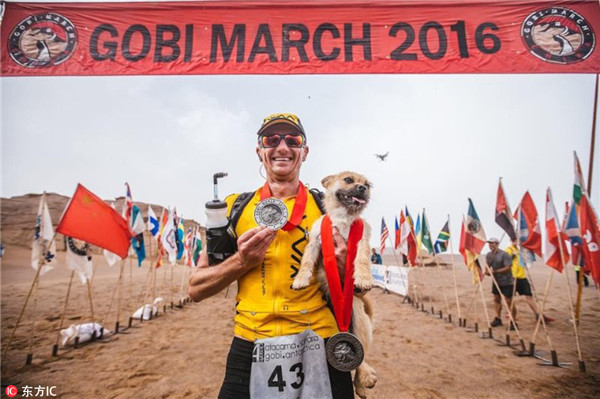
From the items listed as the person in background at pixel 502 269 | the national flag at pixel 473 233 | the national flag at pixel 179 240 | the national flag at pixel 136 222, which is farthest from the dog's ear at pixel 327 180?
the national flag at pixel 179 240

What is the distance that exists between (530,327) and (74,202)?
47.0ft

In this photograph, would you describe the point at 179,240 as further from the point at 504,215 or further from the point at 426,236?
the point at 504,215

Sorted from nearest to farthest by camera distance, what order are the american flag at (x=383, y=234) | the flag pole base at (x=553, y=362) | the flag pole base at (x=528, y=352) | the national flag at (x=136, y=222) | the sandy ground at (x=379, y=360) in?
the sandy ground at (x=379, y=360) → the flag pole base at (x=553, y=362) → the flag pole base at (x=528, y=352) → the national flag at (x=136, y=222) → the american flag at (x=383, y=234)

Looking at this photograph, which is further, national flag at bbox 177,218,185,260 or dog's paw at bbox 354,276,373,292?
national flag at bbox 177,218,185,260

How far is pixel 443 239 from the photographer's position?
1363cm

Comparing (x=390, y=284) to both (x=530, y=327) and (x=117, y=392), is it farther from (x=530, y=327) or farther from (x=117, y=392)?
(x=117, y=392)

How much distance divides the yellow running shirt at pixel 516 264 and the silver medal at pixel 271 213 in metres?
9.77

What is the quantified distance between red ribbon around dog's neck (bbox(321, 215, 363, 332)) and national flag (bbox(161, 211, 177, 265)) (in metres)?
13.7

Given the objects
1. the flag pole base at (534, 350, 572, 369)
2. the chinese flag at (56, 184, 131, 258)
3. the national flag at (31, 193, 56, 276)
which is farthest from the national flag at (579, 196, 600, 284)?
the national flag at (31, 193, 56, 276)

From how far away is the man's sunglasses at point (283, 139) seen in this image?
Result: 243cm

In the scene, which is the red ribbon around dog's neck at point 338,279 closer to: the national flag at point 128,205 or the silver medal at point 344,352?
the silver medal at point 344,352

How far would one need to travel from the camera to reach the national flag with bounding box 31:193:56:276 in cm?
785

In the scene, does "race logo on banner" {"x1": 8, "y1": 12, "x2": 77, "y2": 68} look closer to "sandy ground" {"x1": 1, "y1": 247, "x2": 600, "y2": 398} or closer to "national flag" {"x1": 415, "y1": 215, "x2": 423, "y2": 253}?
"sandy ground" {"x1": 1, "y1": 247, "x2": 600, "y2": 398}

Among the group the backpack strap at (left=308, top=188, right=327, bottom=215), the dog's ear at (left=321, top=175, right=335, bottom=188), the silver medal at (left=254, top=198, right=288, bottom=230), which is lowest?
the silver medal at (left=254, top=198, right=288, bottom=230)
